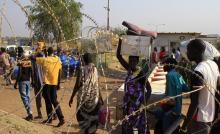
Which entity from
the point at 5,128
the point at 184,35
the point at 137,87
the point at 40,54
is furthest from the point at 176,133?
the point at 184,35

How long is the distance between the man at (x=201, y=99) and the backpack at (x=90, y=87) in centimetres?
238

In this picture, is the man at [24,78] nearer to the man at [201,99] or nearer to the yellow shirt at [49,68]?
the yellow shirt at [49,68]

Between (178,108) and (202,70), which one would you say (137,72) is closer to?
(178,108)

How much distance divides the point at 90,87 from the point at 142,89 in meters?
1.42

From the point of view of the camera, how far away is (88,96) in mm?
6469

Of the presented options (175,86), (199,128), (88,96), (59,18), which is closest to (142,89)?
(175,86)

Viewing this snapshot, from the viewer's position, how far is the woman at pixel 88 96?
6477 mm

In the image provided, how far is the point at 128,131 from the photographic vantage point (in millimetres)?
5301

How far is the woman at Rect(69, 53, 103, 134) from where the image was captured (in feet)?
21.2

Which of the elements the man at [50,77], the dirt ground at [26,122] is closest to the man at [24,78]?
the dirt ground at [26,122]

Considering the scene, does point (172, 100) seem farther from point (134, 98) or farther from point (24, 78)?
point (24, 78)

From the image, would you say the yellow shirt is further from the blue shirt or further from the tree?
the blue shirt

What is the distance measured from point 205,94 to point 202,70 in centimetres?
23

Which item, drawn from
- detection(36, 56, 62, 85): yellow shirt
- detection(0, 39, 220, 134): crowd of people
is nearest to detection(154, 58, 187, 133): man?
detection(0, 39, 220, 134): crowd of people
